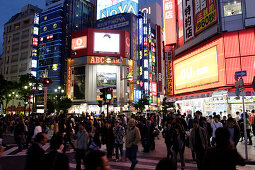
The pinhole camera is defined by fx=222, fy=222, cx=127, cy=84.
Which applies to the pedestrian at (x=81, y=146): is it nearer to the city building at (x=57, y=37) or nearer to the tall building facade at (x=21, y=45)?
the city building at (x=57, y=37)

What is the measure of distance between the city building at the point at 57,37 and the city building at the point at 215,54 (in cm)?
4668

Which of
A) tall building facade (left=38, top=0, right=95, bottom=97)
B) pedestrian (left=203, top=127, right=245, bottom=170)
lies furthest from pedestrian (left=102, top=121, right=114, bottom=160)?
tall building facade (left=38, top=0, right=95, bottom=97)

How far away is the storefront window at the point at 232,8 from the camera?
23.8 metres

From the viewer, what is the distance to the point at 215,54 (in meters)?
25.2

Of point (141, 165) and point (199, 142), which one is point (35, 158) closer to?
point (199, 142)

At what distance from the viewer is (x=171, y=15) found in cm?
3731

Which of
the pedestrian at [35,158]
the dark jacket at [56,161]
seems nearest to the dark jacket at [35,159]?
the pedestrian at [35,158]

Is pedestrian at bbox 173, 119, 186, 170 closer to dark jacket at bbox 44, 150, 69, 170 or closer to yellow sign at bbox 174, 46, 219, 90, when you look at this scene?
dark jacket at bbox 44, 150, 69, 170

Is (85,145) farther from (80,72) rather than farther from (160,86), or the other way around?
(160,86)

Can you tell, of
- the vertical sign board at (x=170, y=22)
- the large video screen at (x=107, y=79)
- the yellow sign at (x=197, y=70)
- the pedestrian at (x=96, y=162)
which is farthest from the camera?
the large video screen at (x=107, y=79)

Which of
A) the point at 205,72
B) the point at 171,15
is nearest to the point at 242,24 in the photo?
the point at 205,72

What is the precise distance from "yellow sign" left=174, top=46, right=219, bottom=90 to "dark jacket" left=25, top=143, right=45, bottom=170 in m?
23.9

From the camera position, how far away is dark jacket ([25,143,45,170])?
3967mm

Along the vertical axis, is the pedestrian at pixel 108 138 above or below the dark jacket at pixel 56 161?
below
